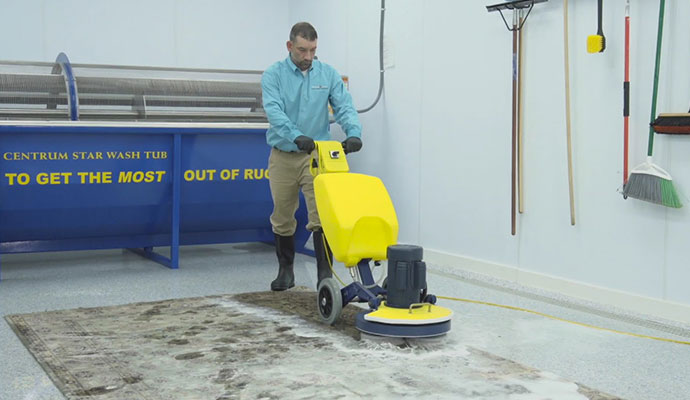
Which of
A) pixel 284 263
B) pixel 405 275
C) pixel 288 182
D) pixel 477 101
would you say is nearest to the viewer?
pixel 405 275

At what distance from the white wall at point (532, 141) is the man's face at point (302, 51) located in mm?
1207

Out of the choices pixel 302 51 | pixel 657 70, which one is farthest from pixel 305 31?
pixel 657 70

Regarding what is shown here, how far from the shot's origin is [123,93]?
4.95 meters

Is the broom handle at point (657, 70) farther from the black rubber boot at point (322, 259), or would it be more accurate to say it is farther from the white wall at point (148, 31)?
the white wall at point (148, 31)

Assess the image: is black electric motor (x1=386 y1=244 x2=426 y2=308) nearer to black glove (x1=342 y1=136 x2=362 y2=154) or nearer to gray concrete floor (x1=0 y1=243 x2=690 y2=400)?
gray concrete floor (x1=0 y1=243 x2=690 y2=400)

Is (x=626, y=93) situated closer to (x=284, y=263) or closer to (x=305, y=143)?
(x=305, y=143)

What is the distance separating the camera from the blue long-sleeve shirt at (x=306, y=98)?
386 centimetres

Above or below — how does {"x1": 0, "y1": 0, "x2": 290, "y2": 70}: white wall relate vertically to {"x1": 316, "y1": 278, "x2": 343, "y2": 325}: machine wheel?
above

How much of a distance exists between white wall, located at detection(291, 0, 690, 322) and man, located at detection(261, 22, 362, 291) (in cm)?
102

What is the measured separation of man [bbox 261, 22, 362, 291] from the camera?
149 inches

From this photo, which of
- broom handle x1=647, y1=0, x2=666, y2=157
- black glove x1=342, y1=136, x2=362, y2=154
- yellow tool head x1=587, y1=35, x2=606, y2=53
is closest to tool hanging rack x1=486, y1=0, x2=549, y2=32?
yellow tool head x1=587, y1=35, x2=606, y2=53

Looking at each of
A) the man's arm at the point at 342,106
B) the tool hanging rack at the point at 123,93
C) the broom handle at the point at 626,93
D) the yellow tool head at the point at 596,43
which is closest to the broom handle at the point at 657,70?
the broom handle at the point at 626,93

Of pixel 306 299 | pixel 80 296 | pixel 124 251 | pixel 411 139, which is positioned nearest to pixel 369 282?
pixel 306 299

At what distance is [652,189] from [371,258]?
4.28ft
